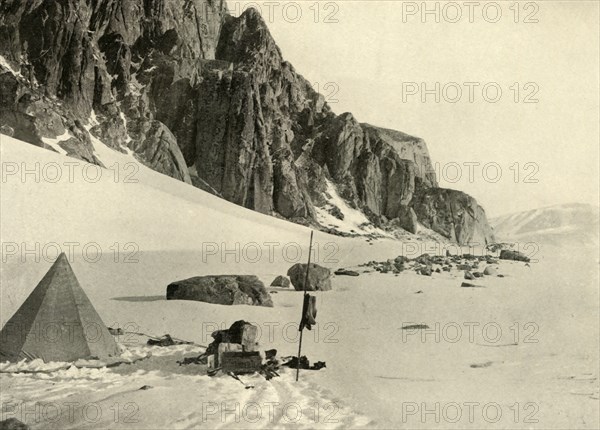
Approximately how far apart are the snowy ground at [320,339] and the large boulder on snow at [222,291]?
0.37 metres

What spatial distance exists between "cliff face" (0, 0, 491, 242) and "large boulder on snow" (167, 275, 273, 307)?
37578mm

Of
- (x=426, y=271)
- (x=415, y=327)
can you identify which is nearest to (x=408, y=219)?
(x=426, y=271)

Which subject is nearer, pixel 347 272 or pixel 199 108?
pixel 347 272

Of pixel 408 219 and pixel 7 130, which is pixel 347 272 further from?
pixel 408 219

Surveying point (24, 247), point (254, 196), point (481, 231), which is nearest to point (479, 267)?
point (24, 247)

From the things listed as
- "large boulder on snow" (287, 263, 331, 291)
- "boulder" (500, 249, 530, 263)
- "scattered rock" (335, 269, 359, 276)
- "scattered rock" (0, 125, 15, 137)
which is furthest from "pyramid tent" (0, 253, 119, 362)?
"scattered rock" (0, 125, 15, 137)

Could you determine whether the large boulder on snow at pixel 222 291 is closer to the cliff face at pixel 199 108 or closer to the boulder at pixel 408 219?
the cliff face at pixel 199 108

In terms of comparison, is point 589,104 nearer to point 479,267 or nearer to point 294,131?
point 479,267

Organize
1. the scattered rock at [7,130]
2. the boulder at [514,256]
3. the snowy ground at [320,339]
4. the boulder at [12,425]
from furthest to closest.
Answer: the scattered rock at [7,130] < the boulder at [514,256] < the snowy ground at [320,339] < the boulder at [12,425]

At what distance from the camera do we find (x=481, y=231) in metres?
93.8

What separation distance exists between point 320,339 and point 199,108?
205 feet

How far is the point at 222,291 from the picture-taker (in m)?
13.5

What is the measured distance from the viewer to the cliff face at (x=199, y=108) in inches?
2408

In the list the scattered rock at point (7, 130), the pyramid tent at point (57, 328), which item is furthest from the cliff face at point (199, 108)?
the pyramid tent at point (57, 328)
